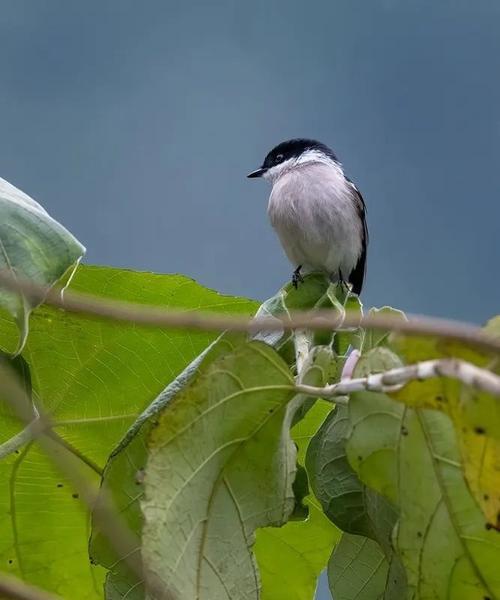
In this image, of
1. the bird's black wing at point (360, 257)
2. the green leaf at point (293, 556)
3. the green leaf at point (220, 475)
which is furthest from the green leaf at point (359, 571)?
the bird's black wing at point (360, 257)

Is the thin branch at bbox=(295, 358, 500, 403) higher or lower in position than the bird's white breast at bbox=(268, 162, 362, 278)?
lower

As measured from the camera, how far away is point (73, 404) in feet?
4.59

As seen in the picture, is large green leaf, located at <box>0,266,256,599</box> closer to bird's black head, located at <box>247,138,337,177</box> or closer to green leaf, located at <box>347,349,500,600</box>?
green leaf, located at <box>347,349,500,600</box>

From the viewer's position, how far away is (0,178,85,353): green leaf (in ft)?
2.60

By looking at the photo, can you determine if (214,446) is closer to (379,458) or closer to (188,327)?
(379,458)

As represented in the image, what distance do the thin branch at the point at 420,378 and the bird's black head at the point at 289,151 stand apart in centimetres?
265

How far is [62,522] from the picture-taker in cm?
141

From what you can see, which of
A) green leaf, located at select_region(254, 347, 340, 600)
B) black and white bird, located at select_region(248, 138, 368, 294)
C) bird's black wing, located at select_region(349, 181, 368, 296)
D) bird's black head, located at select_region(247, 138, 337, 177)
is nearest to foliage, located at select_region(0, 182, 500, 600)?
green leaf, located at select_region(254, 347, 340, 600)

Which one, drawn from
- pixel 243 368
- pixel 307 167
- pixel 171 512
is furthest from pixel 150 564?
pixel 307 167

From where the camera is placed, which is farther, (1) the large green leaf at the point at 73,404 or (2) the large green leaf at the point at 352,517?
(1) the large green leaf at the point at 73,404

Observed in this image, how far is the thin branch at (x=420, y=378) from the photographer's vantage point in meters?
0.48

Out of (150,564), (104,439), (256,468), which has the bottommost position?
(150,564)

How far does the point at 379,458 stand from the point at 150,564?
0.60 feet

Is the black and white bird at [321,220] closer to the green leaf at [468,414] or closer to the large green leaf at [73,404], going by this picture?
the large green leaf at [73,404]
